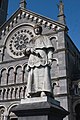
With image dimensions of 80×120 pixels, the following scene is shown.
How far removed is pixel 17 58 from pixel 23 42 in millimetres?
2409

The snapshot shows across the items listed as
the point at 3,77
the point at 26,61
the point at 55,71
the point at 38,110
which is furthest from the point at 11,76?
the point at 38,110

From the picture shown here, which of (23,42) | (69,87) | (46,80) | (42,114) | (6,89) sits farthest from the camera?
(23,42)

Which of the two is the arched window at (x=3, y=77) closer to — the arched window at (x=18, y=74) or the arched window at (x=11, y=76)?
the arched window at (x=11, y=76)

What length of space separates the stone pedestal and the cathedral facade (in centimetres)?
1363

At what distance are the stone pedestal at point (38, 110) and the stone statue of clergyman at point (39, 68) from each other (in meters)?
0.35

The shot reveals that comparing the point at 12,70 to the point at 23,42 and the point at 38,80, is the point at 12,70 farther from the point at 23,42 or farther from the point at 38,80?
the point at 38,80

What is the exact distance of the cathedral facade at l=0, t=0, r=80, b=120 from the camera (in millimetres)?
21000

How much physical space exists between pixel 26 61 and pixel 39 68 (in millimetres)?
16858

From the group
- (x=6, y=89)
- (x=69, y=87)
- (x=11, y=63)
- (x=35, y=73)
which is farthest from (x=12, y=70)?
(x=35, y=73)

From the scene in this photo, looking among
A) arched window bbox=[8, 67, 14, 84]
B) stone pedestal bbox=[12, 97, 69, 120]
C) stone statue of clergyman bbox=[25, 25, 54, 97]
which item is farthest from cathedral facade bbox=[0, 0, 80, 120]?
stone pedestal bbox=[12, 97, 69, 120]

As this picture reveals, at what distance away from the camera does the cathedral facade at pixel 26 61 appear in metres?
21.0

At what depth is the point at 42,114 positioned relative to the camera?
612cm

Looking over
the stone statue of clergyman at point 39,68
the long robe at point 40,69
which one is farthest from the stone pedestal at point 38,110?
the long robe at point 40,69

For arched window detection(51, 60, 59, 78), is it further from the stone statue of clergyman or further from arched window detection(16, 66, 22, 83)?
the stone statue of clergyman
